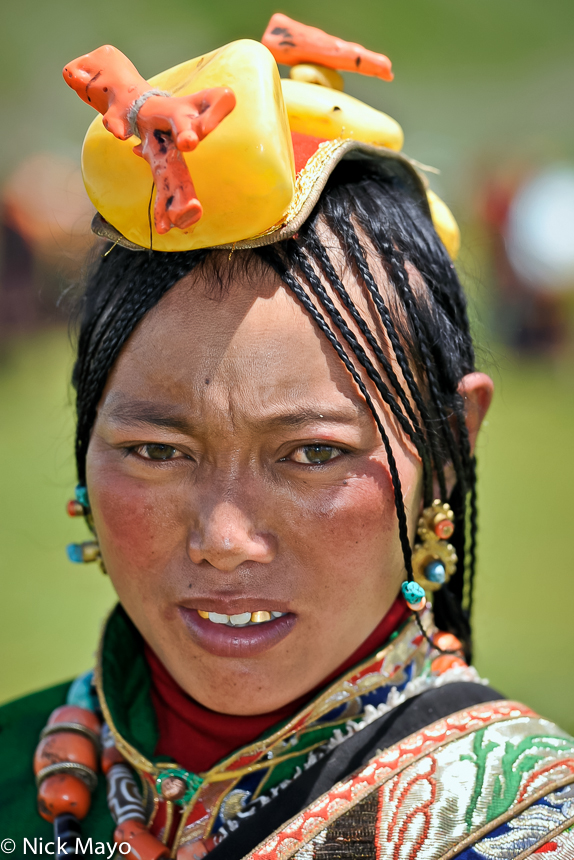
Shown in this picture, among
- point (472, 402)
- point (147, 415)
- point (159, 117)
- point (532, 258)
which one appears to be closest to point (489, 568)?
point (472, 402)

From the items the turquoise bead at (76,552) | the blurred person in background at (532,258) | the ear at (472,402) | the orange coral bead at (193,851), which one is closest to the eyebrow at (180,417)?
the ear at (472,402)

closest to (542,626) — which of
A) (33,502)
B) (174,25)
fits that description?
(33,502)

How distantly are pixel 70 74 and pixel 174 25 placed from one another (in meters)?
25.2

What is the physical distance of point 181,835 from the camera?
1.65m

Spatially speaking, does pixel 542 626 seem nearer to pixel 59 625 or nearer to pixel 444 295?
pixel 59 625

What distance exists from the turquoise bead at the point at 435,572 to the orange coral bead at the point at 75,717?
916 millimetres

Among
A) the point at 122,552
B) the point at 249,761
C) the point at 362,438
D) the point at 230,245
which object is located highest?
the point at 230,245

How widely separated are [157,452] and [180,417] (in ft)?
0.45

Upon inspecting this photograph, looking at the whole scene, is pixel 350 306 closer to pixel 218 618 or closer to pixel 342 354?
pixel 342 354

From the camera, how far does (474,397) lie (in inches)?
71.4

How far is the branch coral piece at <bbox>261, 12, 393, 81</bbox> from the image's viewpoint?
74.8 inches

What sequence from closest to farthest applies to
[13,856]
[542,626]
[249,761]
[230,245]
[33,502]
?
[230,245] < [249,761] < [13,856] < [542,626] < [33,502]

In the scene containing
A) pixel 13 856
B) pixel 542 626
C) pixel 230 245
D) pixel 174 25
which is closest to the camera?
pixel 230 245

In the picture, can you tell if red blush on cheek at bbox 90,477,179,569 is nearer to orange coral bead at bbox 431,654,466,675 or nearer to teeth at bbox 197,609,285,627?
teeth at bbox 197,609,285,627
